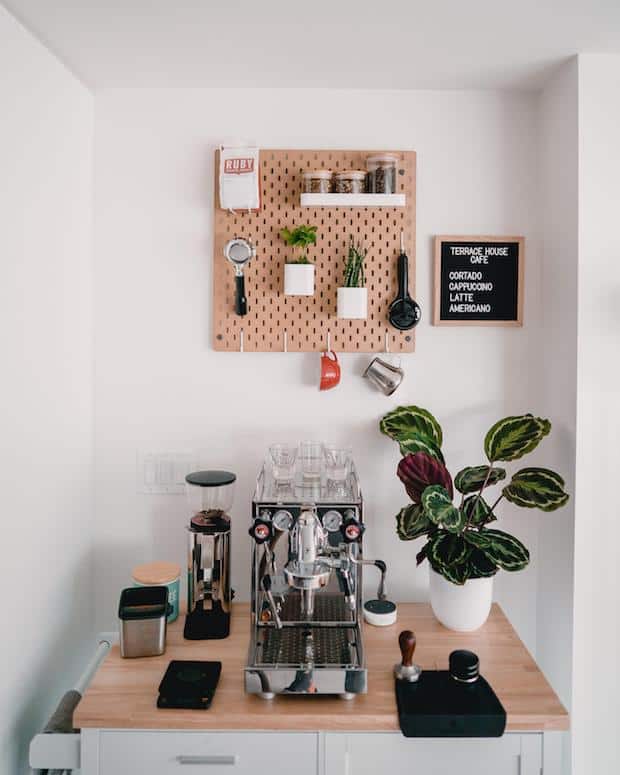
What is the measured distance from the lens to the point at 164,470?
7.16ft

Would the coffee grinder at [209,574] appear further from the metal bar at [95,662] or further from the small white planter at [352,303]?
the small white planter at [352,303]

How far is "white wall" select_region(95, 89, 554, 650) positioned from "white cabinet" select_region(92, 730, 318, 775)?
0.69 meters

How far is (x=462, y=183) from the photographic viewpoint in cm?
213

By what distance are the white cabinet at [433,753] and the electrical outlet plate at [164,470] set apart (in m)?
0.95

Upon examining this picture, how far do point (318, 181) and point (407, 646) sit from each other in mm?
1345

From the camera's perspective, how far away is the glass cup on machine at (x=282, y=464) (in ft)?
6.38

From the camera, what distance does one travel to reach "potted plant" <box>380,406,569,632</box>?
1.75m

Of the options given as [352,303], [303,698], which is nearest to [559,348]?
[352,303]

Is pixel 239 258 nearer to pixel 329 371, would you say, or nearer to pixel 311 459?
pixel 329 371

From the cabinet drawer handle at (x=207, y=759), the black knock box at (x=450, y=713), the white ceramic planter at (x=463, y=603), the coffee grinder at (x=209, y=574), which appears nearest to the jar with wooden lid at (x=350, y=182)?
the coffee grinder at (x=209, y=574)

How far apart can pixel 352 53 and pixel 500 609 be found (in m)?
1.70

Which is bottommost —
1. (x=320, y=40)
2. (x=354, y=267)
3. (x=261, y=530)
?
(x=261, y=530)

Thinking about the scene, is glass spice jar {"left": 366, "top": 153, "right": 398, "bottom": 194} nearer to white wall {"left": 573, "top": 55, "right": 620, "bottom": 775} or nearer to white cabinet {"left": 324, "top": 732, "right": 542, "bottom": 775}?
white wall {"left": 573, "top": 55, "right": 620, "bottom": 775}

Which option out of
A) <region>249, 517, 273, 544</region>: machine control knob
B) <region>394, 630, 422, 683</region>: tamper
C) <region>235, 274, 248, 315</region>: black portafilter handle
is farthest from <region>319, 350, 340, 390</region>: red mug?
<region>394, 630, 422, 683</region>: tamper
